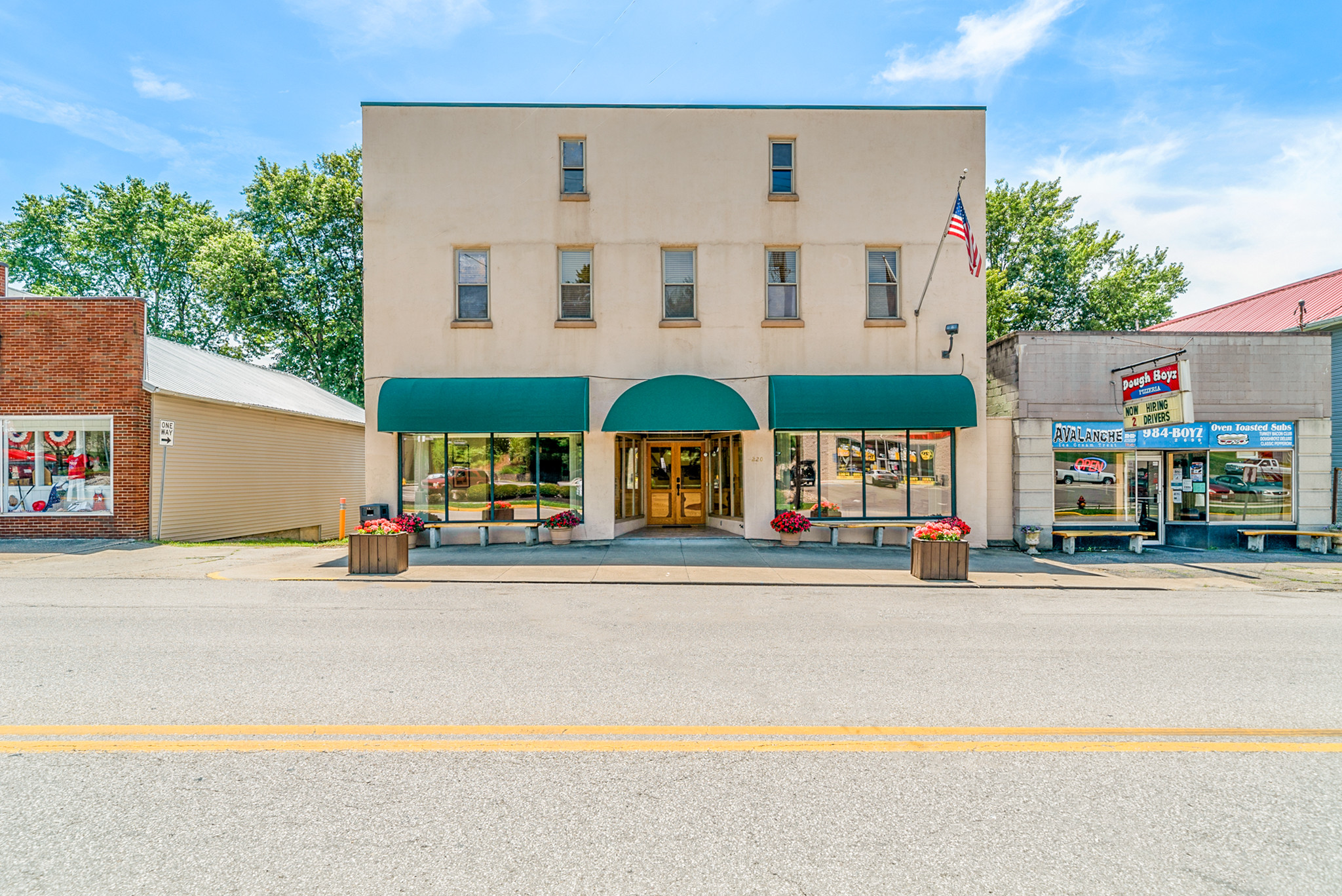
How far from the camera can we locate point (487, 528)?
15875 mm

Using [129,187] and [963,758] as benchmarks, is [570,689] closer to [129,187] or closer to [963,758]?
[963,758]

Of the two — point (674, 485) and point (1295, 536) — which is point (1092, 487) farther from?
point (674, 485)

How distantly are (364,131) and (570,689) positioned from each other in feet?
50.0

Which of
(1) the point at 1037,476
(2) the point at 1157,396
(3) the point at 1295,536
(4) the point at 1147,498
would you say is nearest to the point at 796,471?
(1) the point at 1037,476

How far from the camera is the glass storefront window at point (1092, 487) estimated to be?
1655cm

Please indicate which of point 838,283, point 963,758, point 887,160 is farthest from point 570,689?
point 887,160

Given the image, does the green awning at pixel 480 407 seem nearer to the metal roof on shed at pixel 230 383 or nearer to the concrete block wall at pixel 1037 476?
the metal roof on shed at pixel 230 383

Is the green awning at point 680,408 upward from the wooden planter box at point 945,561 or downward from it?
upward

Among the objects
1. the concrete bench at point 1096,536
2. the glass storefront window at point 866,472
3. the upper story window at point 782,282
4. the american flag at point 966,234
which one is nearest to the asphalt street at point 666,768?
the concrete bench at point 1096,536

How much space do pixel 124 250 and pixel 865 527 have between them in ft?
140

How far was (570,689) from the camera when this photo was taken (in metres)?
5.72

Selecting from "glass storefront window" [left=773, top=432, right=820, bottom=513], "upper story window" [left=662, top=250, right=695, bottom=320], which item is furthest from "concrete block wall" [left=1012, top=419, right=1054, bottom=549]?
"upper story window" [left=662, top=250, right=695, bottom=320]

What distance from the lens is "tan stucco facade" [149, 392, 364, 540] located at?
16.7m

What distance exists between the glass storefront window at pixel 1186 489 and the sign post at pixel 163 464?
23733mm
